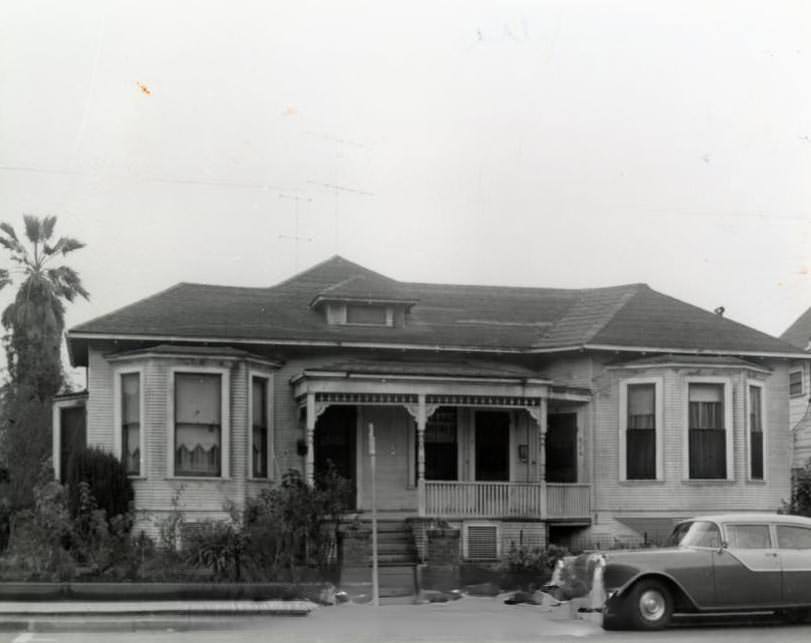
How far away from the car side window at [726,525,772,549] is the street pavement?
1023mm

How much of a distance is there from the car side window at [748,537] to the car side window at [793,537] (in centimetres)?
17

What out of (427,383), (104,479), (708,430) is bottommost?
(104,479)

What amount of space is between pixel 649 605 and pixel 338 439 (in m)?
11.9

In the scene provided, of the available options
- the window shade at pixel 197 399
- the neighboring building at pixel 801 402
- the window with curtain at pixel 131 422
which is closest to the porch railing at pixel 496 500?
the window shade at pixel 197 399

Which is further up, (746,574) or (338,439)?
(338,439)

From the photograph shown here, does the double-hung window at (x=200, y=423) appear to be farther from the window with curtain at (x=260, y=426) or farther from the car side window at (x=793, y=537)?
the car side window at (x=793, y=537)

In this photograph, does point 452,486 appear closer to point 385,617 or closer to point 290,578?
point 290,578

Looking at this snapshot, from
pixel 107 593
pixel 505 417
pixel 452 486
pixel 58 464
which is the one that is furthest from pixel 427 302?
pixel 107 593

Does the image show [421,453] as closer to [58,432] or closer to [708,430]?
[708,430]

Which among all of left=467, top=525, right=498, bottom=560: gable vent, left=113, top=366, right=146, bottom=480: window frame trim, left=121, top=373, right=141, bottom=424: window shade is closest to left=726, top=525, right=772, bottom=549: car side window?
left=467, top=525, right=498, bottom=560: gable vent

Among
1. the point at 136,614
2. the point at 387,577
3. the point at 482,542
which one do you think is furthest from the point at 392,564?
the point at 136,614

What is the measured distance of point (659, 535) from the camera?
90.4ft

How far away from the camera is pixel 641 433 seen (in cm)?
2777

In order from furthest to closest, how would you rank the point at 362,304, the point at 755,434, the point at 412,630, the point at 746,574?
the point at 362,304 < the point at 755,434 < the point at 746,574 < the point at 412,630
